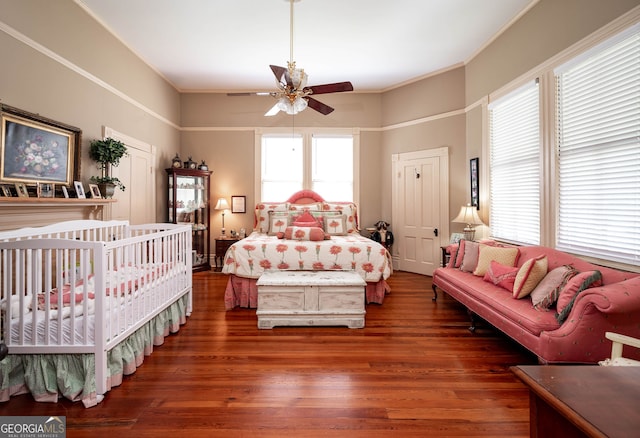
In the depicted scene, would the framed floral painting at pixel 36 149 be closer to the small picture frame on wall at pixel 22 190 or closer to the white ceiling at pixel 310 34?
the small picture frame on wall at pixel 22 190

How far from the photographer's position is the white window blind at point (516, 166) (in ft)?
11.0

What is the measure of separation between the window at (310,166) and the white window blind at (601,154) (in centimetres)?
340

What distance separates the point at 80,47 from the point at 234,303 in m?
3.21

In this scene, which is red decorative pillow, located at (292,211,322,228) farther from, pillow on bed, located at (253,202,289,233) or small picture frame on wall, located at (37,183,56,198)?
small picture frame on wall, located at (37,183,56,198)

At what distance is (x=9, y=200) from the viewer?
2375 millimetres

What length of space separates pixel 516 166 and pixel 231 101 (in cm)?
476

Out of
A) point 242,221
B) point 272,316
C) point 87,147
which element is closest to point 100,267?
point 272,316

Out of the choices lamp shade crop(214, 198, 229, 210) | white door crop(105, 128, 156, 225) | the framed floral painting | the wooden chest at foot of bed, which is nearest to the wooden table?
the wooden chest at foot of bed

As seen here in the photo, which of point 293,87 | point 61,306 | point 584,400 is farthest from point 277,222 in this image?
point 584,400

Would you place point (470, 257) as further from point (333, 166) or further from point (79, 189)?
point (79, 189)

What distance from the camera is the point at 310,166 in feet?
19.1

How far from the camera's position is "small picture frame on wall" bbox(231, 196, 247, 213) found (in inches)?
230

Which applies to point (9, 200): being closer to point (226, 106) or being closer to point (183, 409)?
point (183, 409)

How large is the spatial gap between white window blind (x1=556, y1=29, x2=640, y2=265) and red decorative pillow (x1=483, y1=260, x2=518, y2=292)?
59 centimetres
